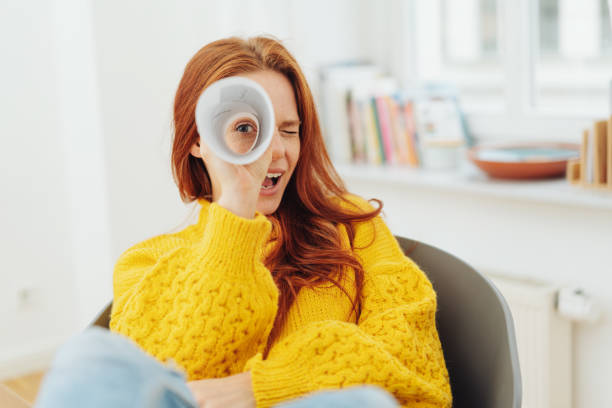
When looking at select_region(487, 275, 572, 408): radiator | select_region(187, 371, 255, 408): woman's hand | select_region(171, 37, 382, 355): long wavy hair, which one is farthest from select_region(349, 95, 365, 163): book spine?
select_region(187, 371, 255, 408): woman's hand

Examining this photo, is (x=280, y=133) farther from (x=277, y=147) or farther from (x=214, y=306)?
(x=214, y=306)

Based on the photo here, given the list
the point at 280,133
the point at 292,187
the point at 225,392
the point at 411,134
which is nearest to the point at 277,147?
the point at 280,133

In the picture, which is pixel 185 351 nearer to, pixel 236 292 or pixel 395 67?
pixel 236 292

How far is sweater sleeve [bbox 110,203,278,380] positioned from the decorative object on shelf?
1.13m

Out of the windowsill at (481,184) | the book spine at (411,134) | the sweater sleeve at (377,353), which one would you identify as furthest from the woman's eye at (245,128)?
the book spine at (411,134)

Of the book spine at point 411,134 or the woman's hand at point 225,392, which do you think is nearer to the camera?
the woman's hand at point 225,392

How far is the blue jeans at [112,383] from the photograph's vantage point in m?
0.78

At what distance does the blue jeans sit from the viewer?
78 centimetres

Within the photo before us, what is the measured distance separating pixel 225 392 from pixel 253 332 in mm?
107

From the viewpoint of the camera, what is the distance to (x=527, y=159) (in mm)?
2150

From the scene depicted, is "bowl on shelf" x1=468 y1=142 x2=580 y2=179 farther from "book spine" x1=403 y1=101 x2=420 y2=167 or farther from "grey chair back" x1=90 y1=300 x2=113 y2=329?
"grey chair back" x1=90 y1=300 x2=113 y2=329

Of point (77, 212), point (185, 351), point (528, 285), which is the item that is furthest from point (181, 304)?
point (77, 212)

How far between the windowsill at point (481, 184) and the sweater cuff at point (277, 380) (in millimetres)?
1081

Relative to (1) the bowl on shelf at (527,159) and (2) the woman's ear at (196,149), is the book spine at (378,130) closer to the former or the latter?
(1) the bowl on shelf at (527,159)
